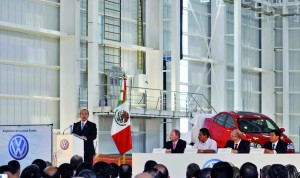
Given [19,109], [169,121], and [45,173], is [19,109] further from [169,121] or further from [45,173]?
[45,173]

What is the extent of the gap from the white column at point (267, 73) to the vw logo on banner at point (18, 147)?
97.9ft

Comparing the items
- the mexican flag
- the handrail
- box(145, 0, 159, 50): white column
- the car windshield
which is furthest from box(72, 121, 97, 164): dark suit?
box(145, 0, 159, 50): white column

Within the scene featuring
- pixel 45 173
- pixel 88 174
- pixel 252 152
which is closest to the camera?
pixel 88 174

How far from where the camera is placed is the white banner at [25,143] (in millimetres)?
19797

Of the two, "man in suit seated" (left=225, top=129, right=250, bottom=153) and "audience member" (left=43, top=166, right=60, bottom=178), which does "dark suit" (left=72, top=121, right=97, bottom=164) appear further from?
"audience member" (left=43, top=166, right=60, bottom=178)

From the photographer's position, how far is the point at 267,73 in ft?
159

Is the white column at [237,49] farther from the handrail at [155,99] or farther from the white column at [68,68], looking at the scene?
the white column at [68,68]

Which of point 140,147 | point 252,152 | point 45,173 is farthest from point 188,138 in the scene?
point 45,173

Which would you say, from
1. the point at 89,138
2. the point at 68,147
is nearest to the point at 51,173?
the point at 89,138

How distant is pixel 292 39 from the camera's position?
160 ft

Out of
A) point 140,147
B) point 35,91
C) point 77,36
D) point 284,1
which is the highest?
point 284,1

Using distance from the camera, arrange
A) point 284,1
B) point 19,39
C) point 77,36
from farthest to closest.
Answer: point 284,1, point 77,36, point 19,39

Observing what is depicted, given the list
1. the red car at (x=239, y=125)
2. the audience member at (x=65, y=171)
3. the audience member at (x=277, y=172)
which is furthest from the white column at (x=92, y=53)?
the audience member at (x=277, y=172)

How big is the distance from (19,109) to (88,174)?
2263cm
